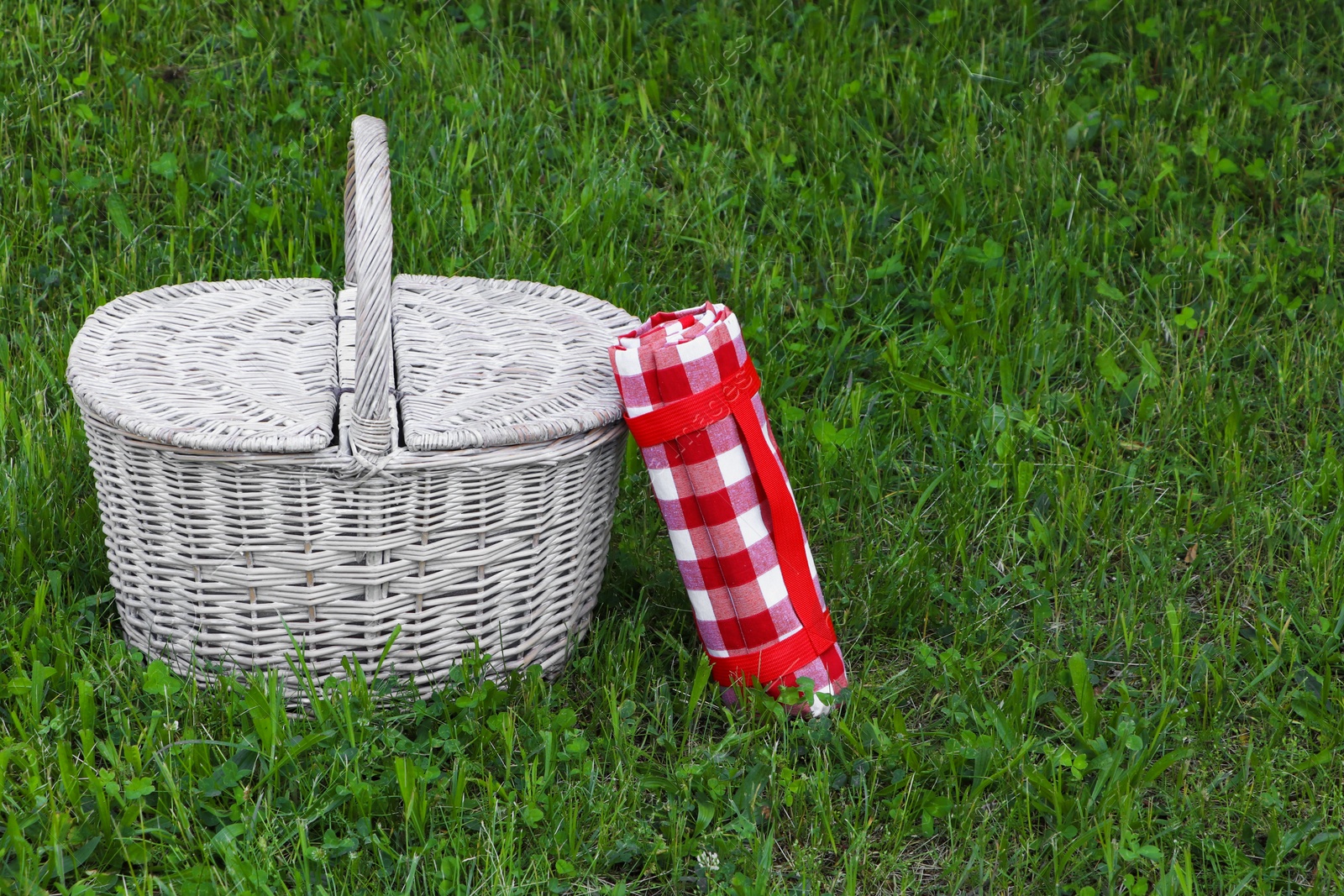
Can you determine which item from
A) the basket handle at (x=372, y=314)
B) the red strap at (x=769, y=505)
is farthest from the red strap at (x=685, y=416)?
the basket handle at (x=372, y=314)

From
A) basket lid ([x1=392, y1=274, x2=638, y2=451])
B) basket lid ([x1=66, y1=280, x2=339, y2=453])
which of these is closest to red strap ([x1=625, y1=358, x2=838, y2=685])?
basket lid ([x1=392, y1=274, x2=638, y2=451])

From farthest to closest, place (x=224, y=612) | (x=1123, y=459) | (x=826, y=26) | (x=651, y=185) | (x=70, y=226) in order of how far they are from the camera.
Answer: (x=826, y=26) → (x=651, y=185) → (x=70, y=226) → (x=1123, y=459) → (x=224, y=612)

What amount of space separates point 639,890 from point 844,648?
72 centimetres

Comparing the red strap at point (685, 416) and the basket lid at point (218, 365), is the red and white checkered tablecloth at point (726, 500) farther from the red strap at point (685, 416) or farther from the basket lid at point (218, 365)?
the basket lid at point (218, 365)

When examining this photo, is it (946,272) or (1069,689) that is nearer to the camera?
(1069,689)

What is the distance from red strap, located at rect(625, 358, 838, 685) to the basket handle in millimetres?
426

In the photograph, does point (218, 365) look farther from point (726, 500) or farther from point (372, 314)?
point (726, 500)

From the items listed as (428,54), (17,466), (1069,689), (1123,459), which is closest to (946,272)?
(1123,459)

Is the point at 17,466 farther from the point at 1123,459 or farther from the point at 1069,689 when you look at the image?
the point at 1123,459

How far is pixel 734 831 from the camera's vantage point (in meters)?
2.09

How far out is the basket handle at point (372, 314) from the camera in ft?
6.40

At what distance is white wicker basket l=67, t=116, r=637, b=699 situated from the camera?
6.57 feet

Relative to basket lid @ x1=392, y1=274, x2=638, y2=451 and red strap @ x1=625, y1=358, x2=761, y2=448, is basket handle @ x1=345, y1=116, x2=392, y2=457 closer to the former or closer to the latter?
basket lid @ x1=392, y1=274, x2=638, y2=451

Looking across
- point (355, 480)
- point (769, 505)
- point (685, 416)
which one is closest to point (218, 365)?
point (355, 480)
